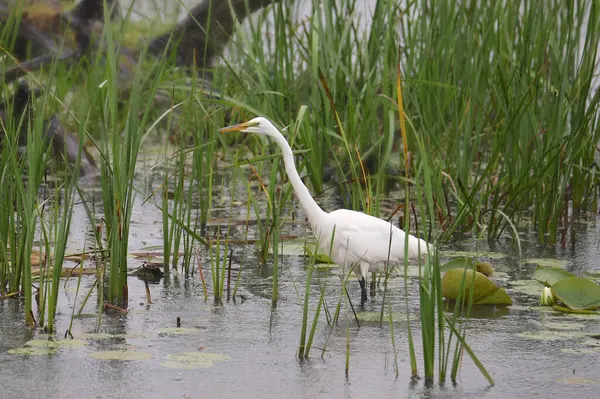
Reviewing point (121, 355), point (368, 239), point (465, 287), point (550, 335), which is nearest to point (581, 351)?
point (550, 335)

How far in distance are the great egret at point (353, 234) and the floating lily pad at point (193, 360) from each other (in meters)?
0.97

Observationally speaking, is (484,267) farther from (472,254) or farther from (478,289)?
(472,254)

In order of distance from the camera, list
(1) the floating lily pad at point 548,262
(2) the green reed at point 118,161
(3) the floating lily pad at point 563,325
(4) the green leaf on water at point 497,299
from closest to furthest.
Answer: (2) the green reed at point 118,161
(3) the floating lily pad at point 563,325
(4) the green leaf on water at point 497,299
(1) the floating lily pad at point 548,262

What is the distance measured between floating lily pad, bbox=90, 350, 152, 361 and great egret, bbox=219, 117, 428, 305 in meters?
1.12

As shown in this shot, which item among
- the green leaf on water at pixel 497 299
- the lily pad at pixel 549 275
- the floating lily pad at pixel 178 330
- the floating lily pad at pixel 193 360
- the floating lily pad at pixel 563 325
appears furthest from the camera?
the lily pad at pixel 549 275

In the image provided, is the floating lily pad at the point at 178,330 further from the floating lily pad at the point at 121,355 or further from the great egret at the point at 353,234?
the great egret at the point at 353,234

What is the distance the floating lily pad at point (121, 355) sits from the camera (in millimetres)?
3463

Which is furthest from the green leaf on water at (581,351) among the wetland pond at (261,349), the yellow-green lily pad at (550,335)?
the yellow-green lily pad at (550,335)

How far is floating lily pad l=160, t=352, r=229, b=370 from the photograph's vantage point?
340 centimetres

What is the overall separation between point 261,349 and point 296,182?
1052 mm

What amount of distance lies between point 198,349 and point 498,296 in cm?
133

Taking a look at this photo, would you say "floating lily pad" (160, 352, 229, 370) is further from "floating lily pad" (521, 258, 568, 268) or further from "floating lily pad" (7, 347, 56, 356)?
"floating lily pad" (521, 258, 568, 268)

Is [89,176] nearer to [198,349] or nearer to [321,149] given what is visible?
[321,149]

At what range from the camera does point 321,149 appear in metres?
6.22
